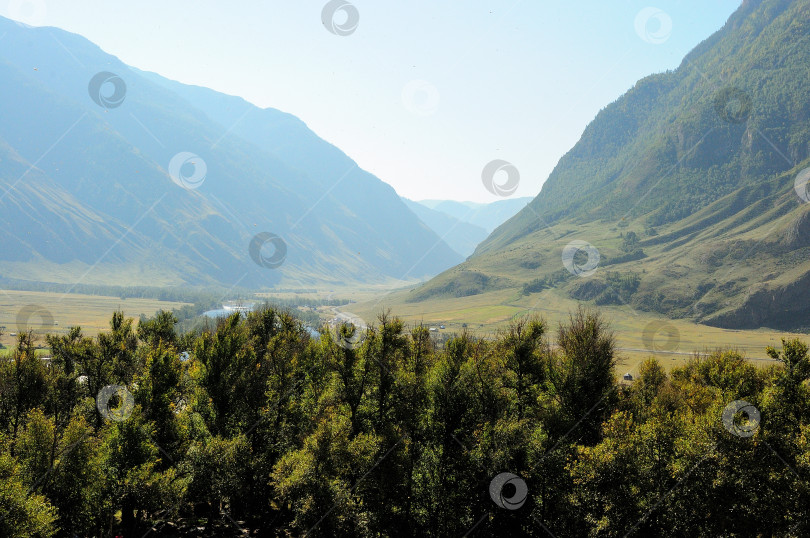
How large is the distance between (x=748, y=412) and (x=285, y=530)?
48695 mm

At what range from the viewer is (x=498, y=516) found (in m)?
47.7

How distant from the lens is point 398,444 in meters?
48.9

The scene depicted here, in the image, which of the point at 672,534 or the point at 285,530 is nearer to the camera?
the point at 672,534

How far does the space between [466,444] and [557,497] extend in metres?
10.2

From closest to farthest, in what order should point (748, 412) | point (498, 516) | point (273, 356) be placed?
point (748, 412) < point (498, 516) < point (273, 356)

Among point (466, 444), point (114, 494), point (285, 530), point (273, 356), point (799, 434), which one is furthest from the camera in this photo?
point (273, 356)

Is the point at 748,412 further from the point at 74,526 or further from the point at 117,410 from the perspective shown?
the point at 117,410

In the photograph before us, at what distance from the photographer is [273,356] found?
199 feet

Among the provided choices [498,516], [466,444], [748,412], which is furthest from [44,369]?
[748,412]

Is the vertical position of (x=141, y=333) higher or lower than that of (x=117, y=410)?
higher

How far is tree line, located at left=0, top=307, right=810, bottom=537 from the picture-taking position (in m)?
38.7

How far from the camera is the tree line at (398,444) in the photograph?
3869 centimetres

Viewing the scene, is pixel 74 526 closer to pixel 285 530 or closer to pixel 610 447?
pixel 285 530

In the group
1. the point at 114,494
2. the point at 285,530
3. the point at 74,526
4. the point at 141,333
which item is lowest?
the point at 285,530
